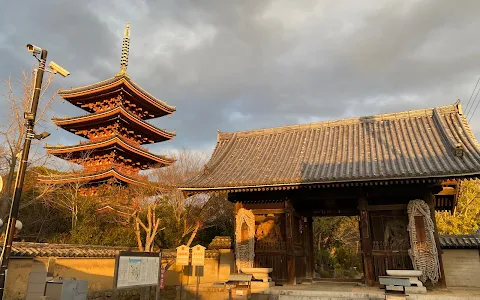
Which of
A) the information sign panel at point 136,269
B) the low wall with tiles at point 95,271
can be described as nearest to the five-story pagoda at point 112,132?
the low wall with tiles at point 95,271

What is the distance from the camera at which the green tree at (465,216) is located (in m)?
26.8

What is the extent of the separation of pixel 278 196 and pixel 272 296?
12.4 feet

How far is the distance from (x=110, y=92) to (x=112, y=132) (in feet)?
11.4

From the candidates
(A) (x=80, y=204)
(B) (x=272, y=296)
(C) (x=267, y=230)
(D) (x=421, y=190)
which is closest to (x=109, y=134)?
(A) (x=80, y=204)

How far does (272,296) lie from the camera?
10633mm

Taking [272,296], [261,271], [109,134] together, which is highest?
[109,134]

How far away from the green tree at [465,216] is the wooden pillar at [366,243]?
19427 millimetres

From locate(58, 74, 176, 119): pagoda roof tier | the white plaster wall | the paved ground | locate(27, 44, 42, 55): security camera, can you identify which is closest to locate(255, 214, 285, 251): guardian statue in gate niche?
the paved ground

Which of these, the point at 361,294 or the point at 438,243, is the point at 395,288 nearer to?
the point at 361,294

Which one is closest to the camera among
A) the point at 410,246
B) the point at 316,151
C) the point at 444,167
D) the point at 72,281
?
the point at 72,281

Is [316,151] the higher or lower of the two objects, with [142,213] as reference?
higher

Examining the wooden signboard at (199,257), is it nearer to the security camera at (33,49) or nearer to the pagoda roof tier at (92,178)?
the security camera at (33,49)

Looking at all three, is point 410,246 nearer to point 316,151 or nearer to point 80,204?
point 316,151

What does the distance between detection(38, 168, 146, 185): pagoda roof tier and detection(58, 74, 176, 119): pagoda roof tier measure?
783 cm
